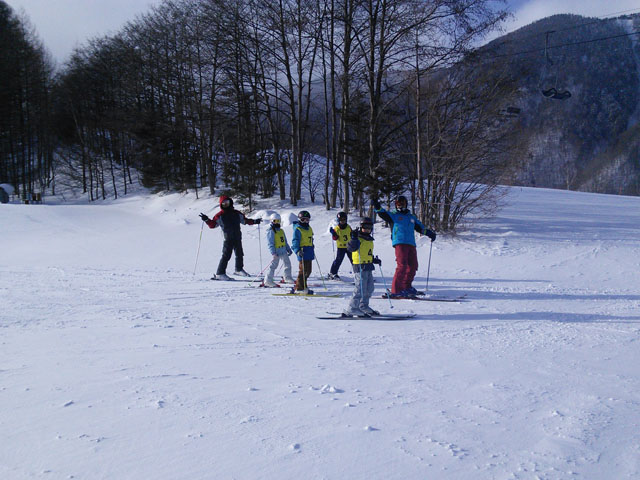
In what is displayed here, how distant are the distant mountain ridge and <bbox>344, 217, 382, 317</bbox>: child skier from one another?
90.6m

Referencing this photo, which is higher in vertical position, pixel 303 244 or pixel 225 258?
pixel 303 244

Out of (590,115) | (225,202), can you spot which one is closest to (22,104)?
(225,202)

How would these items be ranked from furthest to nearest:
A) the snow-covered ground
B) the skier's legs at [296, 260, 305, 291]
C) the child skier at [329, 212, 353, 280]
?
the child skier at [329, 212, 353, 280] → the skier's legs at [296, 260, 305, 291] → the snow-covered ground

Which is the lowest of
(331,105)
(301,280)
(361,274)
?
(301,280)

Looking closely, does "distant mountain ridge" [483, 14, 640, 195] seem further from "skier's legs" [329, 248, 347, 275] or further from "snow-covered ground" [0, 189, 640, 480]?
"snow-covered ground" [0, 189, 640, 480]

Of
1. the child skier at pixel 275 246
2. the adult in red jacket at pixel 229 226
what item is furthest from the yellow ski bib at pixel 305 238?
the adult in red jacket at pixel 229 226

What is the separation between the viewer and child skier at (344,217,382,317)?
6980mm

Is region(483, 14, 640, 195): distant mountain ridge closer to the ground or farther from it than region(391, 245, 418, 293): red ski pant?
farther from it

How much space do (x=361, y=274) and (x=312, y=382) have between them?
2.94 metres

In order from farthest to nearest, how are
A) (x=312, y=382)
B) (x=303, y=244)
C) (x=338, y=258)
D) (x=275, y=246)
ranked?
(x=338, y=258) → (x=275, y=246) → (x=303, y=244) → (x=312, y=382)

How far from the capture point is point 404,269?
8547 millimetres

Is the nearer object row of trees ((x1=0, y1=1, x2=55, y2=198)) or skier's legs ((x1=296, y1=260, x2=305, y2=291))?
skier's legs ((x1=296, y1=260, x2=305, y2=291))

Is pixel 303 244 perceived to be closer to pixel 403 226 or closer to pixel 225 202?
pixel 403 226

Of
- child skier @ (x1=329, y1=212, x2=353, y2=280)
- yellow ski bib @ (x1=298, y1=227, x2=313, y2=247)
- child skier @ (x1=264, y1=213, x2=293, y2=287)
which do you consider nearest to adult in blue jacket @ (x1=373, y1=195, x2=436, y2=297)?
child skier @ (x1=329, y1=212, x2=353, y2=280)
